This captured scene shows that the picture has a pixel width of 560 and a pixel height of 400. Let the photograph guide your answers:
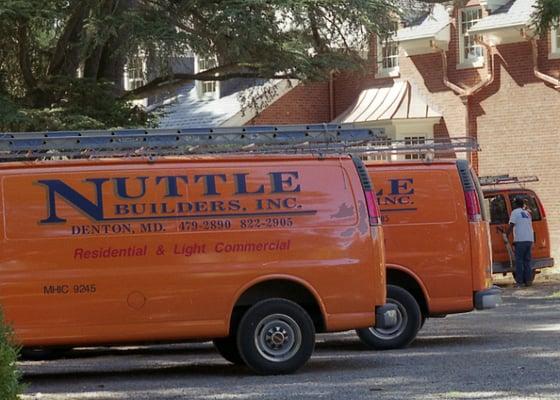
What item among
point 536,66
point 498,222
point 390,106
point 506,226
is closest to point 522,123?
point 536,66

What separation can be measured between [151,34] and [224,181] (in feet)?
29.3

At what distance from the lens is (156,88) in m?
Result: 25.0

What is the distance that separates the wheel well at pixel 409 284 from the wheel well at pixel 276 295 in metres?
2.24

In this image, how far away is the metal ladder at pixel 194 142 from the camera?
12.6 metres

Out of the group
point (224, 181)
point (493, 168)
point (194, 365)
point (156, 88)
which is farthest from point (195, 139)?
point (493, 168)

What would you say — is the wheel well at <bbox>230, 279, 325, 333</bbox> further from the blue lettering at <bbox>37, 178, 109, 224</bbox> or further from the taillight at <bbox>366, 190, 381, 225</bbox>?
the blue lettering at <bbox>37, 178, 109, 224</bbox>

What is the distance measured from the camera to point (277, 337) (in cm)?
1272

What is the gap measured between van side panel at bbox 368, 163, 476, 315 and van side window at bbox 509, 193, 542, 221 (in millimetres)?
11319

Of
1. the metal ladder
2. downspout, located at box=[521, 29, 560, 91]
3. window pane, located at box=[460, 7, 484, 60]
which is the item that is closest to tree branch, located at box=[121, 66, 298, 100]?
downspout, located at box=[521, 29, 560, 91]

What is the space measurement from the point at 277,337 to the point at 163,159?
6.50 feet

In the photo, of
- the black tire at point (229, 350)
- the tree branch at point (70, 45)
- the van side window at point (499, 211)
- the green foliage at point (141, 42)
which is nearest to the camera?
the black tire at point (229, 350)

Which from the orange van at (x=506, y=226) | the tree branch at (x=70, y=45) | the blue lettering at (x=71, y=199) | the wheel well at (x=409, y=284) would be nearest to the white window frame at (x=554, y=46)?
the orange van at (x=506, y=226)

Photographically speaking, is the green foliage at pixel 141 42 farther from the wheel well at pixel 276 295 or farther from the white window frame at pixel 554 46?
the wheel well at pixel 276 295

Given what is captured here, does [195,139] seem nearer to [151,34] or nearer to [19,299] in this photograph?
[19,299]
